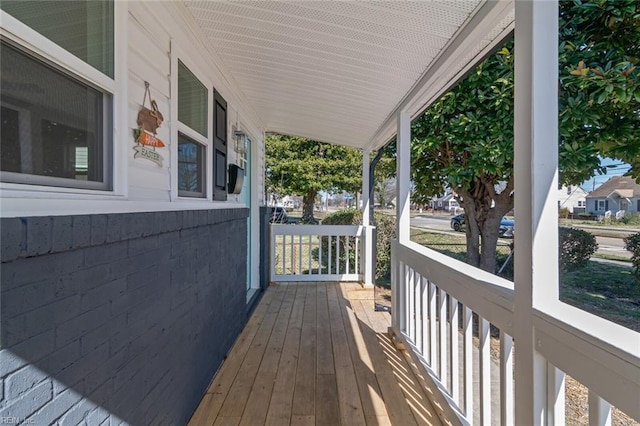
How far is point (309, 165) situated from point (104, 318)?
967cm

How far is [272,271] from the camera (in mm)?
5289

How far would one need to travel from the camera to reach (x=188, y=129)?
7.12 ft

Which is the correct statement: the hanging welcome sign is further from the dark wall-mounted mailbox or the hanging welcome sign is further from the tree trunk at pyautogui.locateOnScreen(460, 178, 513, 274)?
the tree trunk at pyautogui.locateOnScreen(460, 178, 513, 274)

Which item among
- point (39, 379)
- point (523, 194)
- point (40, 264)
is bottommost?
point (39, 379)

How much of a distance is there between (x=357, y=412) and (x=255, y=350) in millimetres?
1135


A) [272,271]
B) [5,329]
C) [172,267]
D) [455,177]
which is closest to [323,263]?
[272,271]

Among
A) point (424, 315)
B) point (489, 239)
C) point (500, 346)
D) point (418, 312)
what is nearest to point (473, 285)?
point (500, 346)

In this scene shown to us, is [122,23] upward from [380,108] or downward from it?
downward

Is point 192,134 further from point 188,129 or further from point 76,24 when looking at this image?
point 76,24

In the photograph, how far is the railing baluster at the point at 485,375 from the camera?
155 centimetres

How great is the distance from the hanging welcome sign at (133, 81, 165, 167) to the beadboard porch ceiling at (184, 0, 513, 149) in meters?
0.71

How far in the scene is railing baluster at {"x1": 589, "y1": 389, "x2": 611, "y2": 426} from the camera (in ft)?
2.99

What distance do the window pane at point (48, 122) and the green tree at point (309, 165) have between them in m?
9.43

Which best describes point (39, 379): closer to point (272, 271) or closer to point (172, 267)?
point (172, 267)
